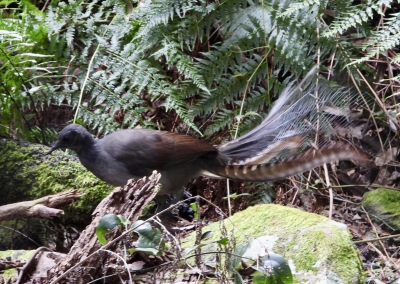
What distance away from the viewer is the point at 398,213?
4.62 meters

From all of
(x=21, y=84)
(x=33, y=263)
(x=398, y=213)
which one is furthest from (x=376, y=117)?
(x=33, y=263)

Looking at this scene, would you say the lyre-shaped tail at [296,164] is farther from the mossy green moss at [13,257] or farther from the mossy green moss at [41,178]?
the mossy green moss at [13,257]

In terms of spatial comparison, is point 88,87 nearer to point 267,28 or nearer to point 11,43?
point 11,43

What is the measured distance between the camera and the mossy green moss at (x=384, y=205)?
461 cm

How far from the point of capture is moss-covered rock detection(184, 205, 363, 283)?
2953 mm

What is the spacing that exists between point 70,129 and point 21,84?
0.64 metres

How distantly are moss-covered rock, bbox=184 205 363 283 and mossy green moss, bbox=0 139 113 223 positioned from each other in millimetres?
1187

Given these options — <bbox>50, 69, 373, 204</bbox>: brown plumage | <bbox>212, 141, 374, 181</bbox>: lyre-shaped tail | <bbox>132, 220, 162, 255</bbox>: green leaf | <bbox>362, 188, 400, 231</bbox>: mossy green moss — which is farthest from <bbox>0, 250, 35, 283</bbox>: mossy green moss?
<bbox>362, 188, 400, 231</bbox>: mossy green moss

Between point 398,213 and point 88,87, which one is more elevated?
point 88,87

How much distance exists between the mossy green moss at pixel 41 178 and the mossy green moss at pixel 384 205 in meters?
1.87

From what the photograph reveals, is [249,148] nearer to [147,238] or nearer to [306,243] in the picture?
[306,243]

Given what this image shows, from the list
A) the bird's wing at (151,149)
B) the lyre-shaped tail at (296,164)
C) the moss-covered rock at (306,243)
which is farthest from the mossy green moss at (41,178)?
the moss-covered rock at (306,243)

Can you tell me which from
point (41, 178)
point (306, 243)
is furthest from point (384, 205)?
point (41, 178)

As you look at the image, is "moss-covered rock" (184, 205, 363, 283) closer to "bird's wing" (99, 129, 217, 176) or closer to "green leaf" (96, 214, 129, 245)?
"green leaf" (96, 214, 129, 245)
